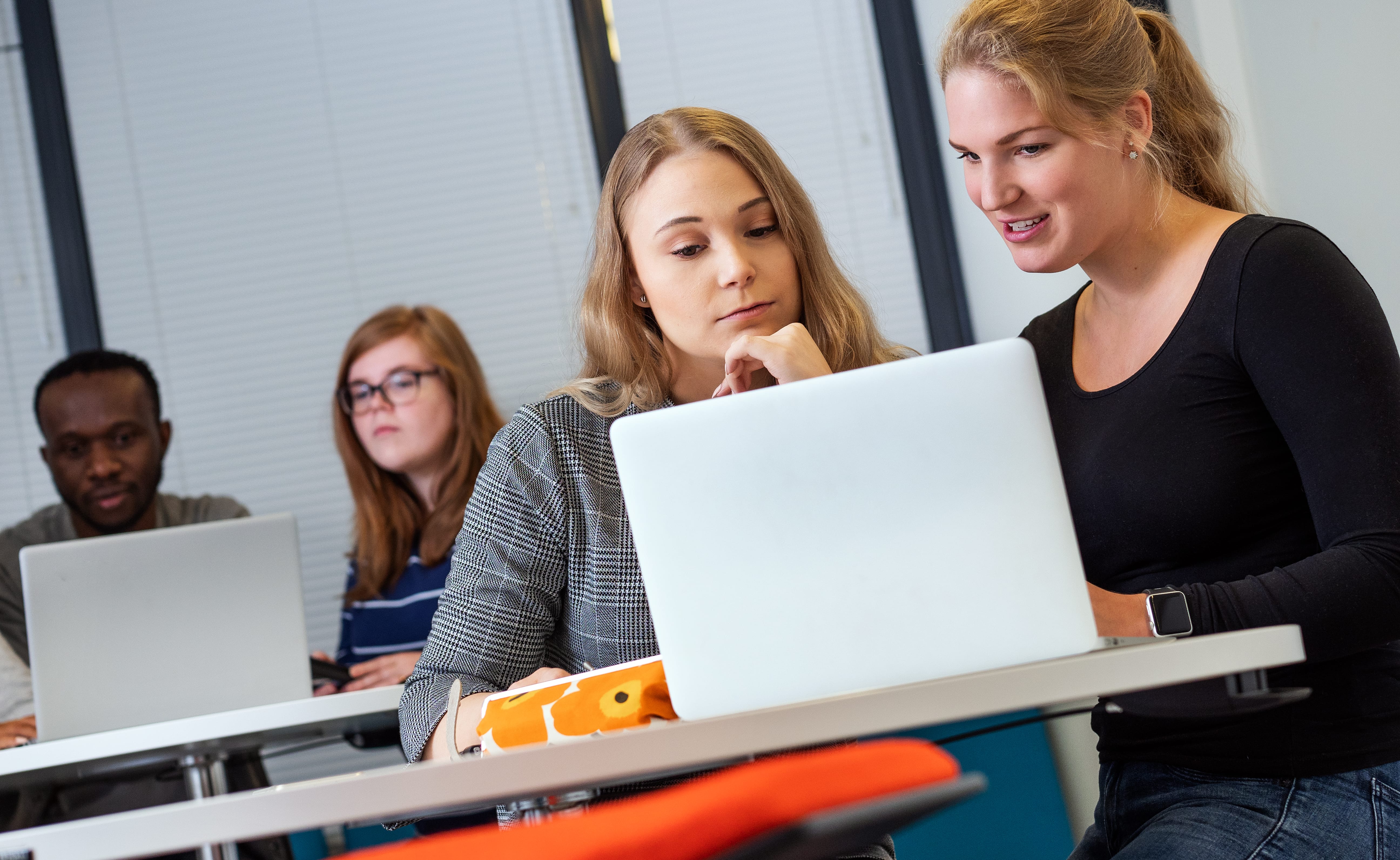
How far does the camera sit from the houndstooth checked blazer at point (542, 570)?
1341mm

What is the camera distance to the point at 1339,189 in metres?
2.15

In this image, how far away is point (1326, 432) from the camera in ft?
Answer: 3.85

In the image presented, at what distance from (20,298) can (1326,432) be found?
3623mm

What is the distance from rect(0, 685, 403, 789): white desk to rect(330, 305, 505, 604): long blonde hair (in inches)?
33.9

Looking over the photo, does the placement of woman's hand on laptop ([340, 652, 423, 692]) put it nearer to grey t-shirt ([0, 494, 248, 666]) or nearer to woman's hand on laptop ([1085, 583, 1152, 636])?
grey t-shirt ([0, 494, 248, 666])

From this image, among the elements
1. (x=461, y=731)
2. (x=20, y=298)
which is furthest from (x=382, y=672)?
(x=20, y=298)

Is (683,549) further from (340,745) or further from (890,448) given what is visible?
(340,745)

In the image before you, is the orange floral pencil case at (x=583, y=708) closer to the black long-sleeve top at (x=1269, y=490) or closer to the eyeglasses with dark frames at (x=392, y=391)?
the black long-sleeve top at (x=1269, y=490)

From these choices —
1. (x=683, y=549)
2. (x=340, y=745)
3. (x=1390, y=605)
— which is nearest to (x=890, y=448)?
(x=683, y=549)

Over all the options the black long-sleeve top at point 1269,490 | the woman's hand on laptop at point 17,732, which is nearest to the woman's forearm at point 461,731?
the black long-sleeve top at point 1269,490

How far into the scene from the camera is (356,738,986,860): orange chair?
1.55 ft

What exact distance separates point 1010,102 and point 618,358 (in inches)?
23.8

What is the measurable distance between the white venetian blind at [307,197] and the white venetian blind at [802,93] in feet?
0.87

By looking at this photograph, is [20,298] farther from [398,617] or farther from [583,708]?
[583,708]
